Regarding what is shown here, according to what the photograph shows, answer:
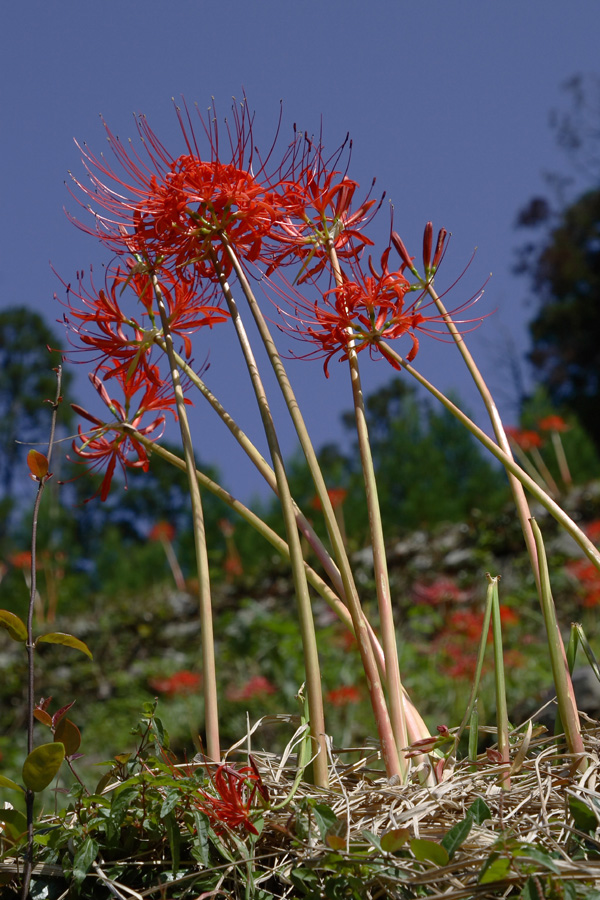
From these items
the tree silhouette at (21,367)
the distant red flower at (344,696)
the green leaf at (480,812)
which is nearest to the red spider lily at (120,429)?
A: the green leaf at (480,812)

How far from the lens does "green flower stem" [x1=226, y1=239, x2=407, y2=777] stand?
1.11 m

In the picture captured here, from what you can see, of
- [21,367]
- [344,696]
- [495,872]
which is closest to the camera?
[495,872]

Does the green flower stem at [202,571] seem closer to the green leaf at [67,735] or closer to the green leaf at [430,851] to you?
the green leaf at [67,735]

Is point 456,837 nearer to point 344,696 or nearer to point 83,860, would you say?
point 83,860

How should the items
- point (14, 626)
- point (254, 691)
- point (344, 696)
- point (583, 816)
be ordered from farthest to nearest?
point (254, 691), point (344, 696), point (14, 626), point (583, 816)

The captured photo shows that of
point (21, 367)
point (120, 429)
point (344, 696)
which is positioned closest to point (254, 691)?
point (344, 696)

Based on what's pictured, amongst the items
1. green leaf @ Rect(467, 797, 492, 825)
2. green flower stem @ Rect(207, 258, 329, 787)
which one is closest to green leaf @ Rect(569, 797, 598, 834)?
green leaf @ Rect(467, 797, 492, 825)

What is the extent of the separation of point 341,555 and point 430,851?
1.46 feet

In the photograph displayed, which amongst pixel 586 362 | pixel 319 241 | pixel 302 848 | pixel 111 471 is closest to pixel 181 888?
pixel 302 848

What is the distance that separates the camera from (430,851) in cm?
84

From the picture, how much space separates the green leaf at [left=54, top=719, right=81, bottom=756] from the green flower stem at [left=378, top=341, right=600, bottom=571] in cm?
72

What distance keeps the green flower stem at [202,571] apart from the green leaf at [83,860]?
191 mm

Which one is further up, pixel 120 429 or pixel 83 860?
pixel 120 429

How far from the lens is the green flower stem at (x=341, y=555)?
111cm
